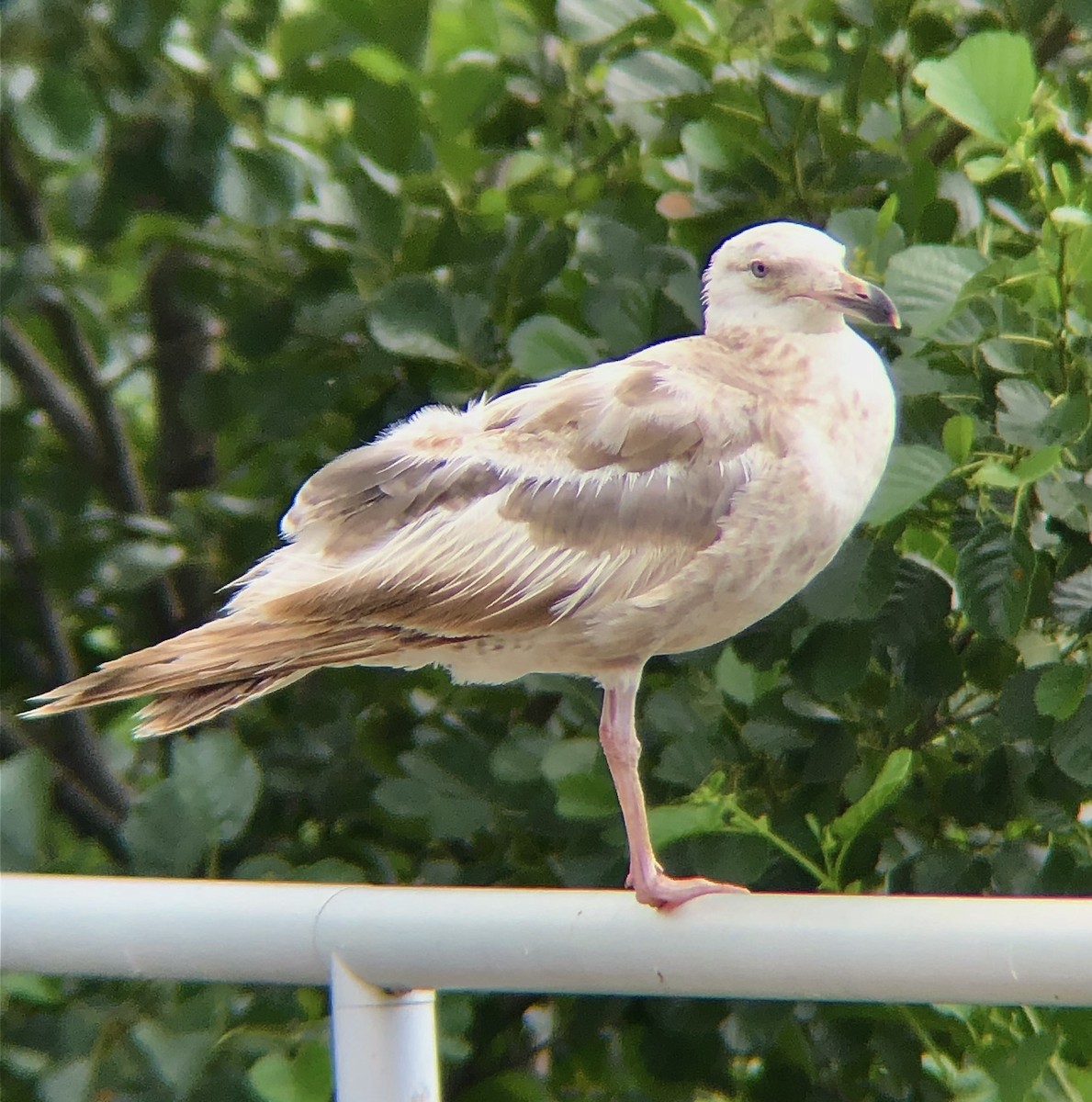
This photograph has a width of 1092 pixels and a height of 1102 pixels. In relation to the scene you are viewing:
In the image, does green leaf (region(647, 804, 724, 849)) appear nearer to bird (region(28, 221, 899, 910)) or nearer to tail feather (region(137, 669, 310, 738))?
bird (region(28, 221, 899, 910))

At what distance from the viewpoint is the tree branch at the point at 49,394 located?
1759 millimetres

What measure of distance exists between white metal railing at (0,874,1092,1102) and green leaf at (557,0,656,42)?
0.73 metres

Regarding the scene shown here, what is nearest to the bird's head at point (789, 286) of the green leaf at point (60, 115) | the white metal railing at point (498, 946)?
the white metal railing at point (498, 946)

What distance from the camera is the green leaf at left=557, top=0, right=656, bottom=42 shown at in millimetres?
1308

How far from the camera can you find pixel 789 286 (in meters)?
1.04

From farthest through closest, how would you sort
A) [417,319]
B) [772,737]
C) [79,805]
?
[79,805], [417,319], [772,737]

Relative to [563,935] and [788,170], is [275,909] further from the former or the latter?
[788,170]

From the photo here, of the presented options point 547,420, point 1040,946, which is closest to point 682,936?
point 1040,946

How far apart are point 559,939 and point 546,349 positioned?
20.3 inches

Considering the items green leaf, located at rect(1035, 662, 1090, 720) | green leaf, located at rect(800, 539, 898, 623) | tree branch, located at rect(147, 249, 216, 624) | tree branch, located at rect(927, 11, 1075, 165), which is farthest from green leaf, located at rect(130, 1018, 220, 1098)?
tree branch, located at rect(927, 11, 1075, 165)

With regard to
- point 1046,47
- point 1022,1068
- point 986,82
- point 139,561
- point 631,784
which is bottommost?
point 1022,1068

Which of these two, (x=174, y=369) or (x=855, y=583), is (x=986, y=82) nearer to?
(x=855, y=583)

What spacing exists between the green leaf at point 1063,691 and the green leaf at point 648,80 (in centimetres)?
56

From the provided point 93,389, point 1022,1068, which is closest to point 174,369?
point 93,389
